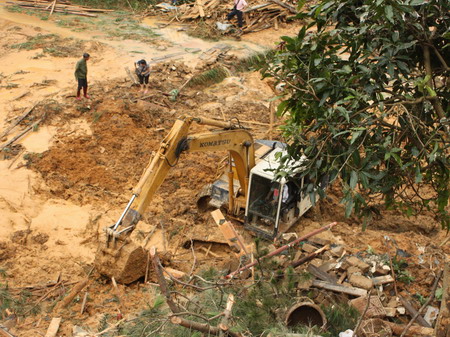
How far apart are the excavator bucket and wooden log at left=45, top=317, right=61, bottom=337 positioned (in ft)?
4.12

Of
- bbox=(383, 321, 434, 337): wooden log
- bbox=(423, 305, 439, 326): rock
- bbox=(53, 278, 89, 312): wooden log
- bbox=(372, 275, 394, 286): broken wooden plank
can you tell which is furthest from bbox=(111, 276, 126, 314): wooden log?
bbox=(423, 305, 439, 326): rock

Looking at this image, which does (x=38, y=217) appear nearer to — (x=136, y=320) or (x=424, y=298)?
(x=136, y=320)

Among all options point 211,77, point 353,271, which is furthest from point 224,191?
point 211,77

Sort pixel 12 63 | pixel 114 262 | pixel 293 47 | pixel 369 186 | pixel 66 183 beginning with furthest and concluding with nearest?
pixel 12 63, pixel 66 183, pixel 114 262, pixel 293 47, pixel 369 186

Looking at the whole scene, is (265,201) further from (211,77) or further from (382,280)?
(211,77)

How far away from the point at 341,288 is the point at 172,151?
3.77 metres

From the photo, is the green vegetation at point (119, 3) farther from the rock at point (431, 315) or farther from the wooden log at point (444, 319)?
the wooden log at point (444, 319)

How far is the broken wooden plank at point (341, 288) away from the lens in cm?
863

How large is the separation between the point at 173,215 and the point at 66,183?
9.94ft

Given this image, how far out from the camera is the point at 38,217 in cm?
1279

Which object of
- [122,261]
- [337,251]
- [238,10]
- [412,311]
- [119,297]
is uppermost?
[238,10]

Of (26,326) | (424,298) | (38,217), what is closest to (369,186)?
(424,298)

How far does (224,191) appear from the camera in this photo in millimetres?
13109

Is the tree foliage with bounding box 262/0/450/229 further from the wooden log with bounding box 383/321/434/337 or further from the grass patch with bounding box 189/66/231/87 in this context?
the grass patch with bounding box 189/66/231/87
